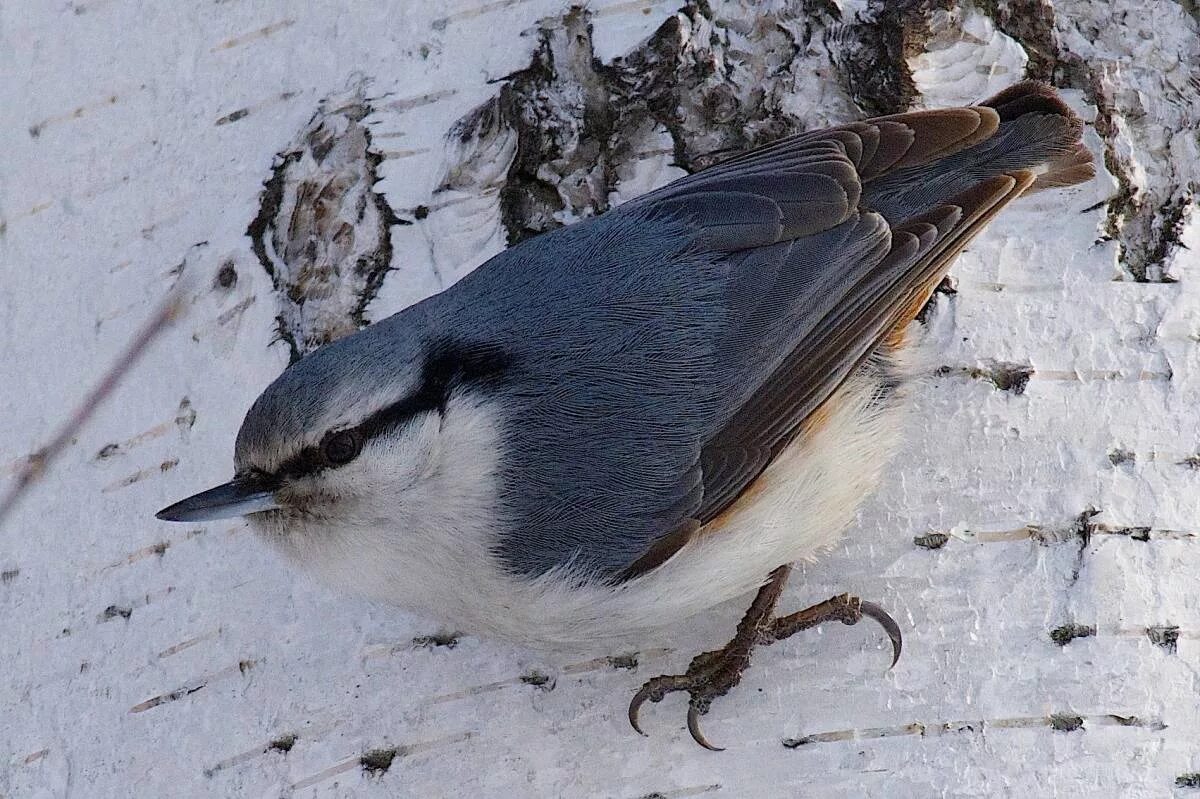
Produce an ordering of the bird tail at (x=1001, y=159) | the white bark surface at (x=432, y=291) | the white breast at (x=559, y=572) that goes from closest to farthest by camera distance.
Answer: the white bark surface at (x=432, y=291)
the white breast at (x=559, y=572)
the bird tail at (x=1001, y=159)

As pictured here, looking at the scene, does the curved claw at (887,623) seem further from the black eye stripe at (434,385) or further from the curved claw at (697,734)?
the black eye stripe at (434,385)

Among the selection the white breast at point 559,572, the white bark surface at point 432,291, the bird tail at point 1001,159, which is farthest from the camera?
the bird tail at point 1001,159

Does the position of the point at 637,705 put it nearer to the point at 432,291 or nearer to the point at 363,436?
the point at 363,436

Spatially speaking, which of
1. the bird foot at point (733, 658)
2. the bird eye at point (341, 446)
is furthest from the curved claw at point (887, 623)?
the bird eye at point (341, 446)

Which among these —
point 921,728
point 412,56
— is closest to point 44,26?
point 412,56

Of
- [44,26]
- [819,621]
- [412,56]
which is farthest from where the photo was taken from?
[44,26]

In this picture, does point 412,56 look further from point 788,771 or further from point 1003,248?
point 788,771

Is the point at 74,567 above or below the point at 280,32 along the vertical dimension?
below
